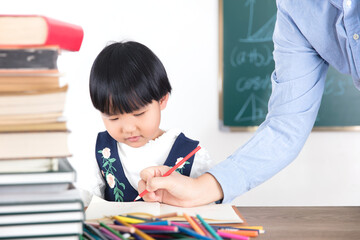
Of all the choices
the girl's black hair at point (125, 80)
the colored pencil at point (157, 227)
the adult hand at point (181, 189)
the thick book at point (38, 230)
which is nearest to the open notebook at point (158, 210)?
the adult hand at point (181, 189)

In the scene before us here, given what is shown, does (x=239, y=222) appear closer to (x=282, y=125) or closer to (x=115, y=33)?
(x=282, y=125)

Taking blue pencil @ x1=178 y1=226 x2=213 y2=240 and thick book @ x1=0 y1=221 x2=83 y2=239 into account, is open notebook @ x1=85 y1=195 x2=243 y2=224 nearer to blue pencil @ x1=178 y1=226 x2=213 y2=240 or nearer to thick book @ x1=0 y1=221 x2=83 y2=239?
blue pencil @ x1=178 y1=226 x2=213 y2=240

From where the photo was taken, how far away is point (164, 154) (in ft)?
4.64

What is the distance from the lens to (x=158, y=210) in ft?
3.00

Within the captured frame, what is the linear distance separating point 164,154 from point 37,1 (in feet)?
6.29

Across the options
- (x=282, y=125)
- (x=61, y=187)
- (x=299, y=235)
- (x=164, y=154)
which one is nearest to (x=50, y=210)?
(x=61, y=187)

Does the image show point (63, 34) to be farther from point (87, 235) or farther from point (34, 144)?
point (87, 235)

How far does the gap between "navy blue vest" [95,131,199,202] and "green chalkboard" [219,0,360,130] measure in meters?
1.49

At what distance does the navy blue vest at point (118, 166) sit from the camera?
136 centimetres

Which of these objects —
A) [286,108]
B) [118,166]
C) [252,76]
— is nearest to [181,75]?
[252,76]

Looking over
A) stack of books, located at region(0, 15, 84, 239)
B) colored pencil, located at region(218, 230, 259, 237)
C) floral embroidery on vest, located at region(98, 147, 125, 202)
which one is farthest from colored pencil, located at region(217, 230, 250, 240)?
floral embroidery on vest, located at region(98, 147, 125, 202)

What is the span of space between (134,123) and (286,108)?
42 cm

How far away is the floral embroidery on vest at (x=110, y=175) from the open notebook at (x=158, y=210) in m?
0.36

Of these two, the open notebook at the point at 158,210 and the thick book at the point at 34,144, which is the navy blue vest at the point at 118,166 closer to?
the open notebook at the point at 158,210
